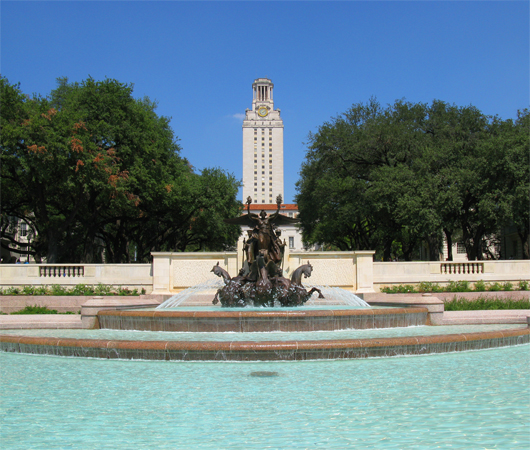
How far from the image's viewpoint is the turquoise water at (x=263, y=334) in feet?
36.6

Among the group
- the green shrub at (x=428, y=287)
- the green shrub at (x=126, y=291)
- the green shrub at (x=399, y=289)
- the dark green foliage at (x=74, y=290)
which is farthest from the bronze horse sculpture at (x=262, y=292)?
the green shrub at (x=428, y=287)

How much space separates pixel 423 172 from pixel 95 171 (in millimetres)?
22686

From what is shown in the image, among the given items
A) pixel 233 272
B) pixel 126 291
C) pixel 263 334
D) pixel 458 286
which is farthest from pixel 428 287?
pixel 263 334

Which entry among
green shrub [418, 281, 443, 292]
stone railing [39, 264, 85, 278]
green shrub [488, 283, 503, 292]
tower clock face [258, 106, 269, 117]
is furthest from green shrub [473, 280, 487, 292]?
tower clock face [258, 106, 269, 117]

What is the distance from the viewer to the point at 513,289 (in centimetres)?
2461

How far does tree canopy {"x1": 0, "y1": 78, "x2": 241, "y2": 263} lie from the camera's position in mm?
29984

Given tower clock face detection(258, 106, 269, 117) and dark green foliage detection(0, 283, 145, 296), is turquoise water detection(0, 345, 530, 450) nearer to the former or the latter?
dark green foliage detection(0, 283, 145, 296)

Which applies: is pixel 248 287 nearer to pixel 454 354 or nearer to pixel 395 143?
pixel 454 354

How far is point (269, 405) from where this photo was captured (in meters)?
6.30

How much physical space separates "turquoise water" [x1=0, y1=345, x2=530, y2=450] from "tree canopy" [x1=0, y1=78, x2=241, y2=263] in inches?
914

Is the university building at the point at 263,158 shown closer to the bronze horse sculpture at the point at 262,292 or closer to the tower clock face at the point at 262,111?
the tower clock face at the point at 262,111

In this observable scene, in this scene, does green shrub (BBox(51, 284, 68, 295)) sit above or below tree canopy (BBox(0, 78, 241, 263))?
below

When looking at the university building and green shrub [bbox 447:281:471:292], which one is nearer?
green shrub [bbox 447:281:471:292]

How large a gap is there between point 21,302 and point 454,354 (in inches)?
753
